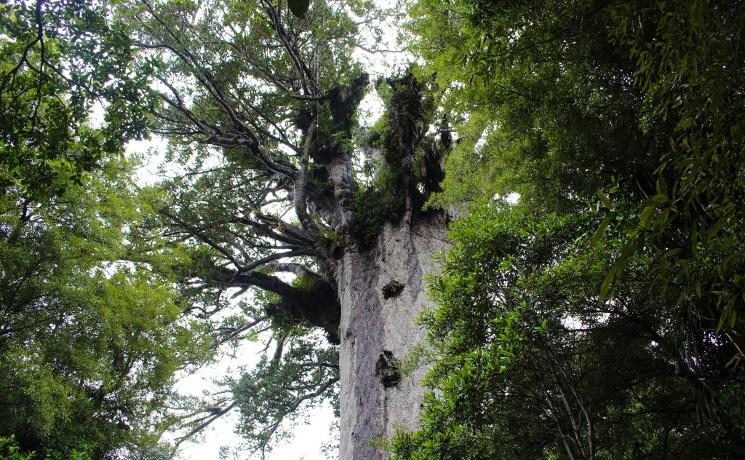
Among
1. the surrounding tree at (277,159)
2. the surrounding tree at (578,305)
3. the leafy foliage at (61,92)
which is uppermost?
the surrounding tree at (277,159)

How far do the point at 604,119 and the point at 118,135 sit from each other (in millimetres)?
3574

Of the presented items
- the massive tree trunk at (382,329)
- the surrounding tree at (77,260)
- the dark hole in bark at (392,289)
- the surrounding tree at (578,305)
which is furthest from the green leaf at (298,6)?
the dark hole in bark at (392,289)

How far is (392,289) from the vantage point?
5.63 meters

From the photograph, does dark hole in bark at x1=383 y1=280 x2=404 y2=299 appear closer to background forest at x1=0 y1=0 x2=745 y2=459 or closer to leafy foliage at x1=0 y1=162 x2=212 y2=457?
background forest at x1=0 y1=0 x2=745 y2=459

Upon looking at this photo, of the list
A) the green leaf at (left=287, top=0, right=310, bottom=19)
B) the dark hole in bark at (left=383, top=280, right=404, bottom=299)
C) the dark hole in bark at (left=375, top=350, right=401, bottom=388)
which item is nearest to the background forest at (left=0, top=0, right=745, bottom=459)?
the green leaf at (left=287, top=0, right=310, bottom=19)

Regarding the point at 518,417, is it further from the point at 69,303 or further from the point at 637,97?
the point at 69,303

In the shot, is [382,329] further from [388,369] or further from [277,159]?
[277,159]

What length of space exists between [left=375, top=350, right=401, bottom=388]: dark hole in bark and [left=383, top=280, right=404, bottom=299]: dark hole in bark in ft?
2.68

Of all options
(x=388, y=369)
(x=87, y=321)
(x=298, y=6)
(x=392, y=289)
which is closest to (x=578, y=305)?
(x=298, y=6)

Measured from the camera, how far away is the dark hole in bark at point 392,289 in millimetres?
5605

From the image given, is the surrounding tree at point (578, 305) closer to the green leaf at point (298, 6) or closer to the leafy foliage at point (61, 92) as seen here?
the green leaf at point (298, 6)

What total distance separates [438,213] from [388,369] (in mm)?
2623

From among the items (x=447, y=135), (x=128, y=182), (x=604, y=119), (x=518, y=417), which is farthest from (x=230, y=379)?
(x=604, y=119)

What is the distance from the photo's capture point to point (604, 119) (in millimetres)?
2930
